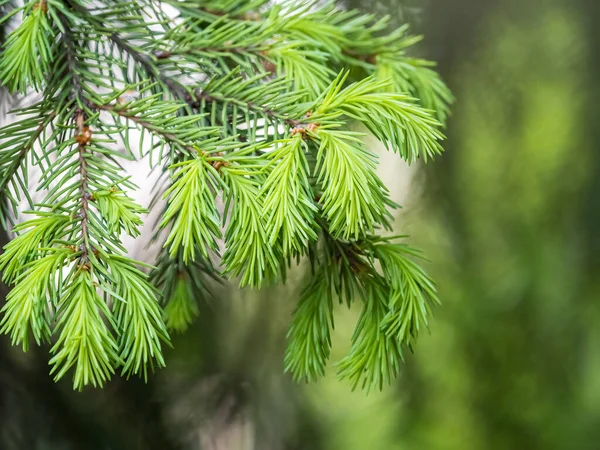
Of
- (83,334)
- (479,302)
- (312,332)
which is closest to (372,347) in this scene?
(312,332)

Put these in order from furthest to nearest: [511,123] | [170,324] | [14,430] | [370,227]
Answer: [511,123]
[14,430]
[170,324]
[370,227]

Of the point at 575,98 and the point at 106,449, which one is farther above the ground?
the point at 575,98

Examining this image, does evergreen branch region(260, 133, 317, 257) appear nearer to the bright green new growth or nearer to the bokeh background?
the bright green new growth

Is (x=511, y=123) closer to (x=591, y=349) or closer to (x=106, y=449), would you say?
(x=591, y=349)

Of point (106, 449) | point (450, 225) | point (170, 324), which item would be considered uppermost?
point (450, 225)

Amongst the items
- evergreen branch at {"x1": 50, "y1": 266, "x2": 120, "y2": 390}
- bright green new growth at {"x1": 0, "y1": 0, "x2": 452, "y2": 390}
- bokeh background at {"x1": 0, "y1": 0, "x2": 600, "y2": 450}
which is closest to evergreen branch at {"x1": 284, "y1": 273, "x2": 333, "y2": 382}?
bright green new growth at {"x1": 0, "y1": 0, "x2": 452, "y2": 390}

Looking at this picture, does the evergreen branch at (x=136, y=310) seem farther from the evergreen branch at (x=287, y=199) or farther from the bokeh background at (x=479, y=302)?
the bokeh background at (x=479, y=302)

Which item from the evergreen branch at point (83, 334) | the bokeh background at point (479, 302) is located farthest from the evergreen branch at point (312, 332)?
the bokeh background at point (479, 302)

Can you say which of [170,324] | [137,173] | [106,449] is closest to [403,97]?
[170,324]

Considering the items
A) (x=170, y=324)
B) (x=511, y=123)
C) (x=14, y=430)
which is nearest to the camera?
(x=170, y=324)
